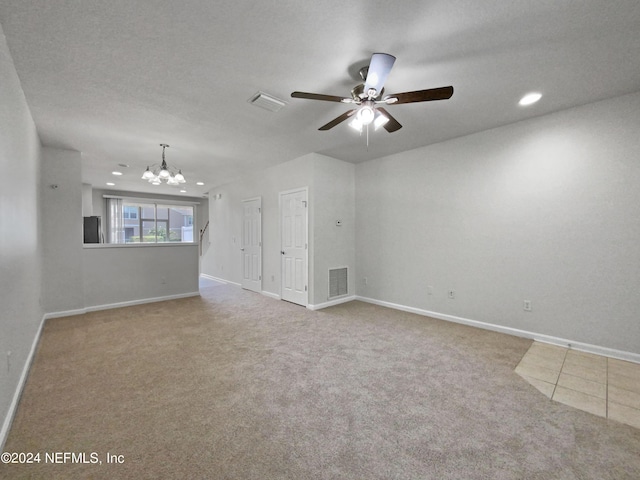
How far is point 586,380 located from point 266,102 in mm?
3972

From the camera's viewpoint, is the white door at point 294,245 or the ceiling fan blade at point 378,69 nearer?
the ceiling fan blade at point 378,69

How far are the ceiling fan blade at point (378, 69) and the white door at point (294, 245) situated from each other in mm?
2663

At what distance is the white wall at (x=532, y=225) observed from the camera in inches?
108

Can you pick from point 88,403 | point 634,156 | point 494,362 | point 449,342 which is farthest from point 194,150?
point 634,156

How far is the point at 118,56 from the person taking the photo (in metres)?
2.09

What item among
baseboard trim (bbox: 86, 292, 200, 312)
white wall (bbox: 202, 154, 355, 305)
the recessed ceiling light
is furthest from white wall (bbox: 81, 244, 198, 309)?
the recessed ceiling light

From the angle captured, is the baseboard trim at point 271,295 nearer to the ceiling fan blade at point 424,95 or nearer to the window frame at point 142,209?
the ceiling fan blade at point 424,95

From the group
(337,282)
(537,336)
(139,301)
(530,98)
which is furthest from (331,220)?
(139,301)

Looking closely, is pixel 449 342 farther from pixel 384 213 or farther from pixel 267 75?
pixel 267 75

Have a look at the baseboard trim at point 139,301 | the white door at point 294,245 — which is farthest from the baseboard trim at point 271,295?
the baseboard trim at point 139,301

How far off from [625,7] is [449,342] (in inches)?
121

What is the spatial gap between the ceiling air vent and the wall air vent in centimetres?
286

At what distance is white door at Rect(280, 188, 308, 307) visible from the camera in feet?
15.4

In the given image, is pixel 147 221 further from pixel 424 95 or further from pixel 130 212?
pixel 424 95
